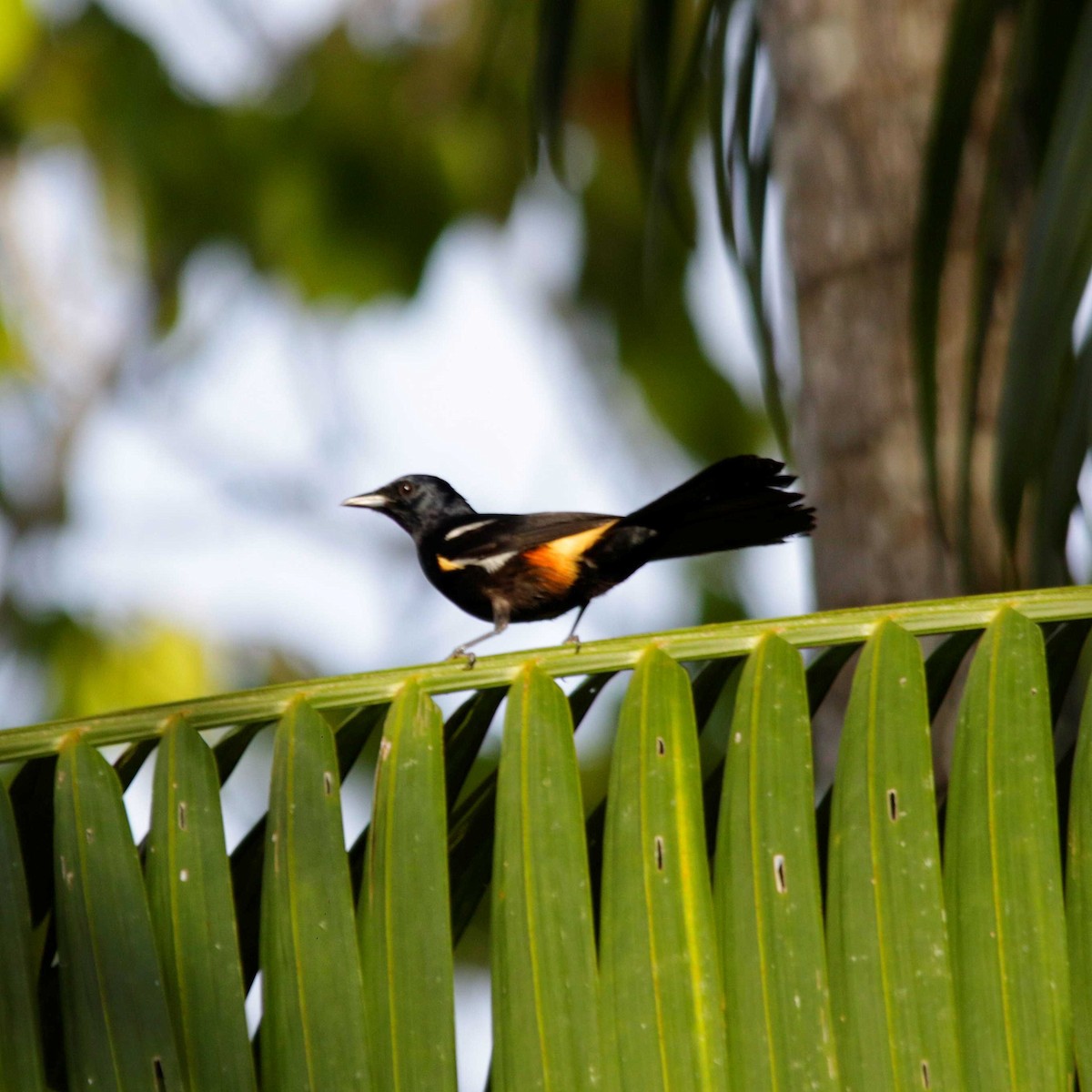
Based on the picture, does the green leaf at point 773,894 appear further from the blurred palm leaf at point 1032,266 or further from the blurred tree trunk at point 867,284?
the blurred tree trunk at point 867,284

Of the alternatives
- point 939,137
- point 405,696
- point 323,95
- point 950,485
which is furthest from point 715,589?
point 405,696

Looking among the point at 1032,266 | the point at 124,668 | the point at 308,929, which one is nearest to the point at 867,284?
the point at 1032,266

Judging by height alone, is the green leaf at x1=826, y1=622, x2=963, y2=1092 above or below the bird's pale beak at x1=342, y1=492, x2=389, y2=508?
below

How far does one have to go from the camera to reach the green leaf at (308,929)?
6.21ft

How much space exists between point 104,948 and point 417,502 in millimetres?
2109

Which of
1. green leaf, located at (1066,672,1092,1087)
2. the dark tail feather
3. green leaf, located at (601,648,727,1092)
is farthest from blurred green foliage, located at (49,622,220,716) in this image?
green leaf, located at (1066,672,1092,1087)

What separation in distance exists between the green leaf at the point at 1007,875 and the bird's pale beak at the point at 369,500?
7.45ft

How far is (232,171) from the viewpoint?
950cm

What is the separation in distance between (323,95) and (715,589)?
4.10m

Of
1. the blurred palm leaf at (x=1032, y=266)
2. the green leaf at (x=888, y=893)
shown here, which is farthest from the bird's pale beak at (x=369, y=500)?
the green leaf at (x=888, y=893)

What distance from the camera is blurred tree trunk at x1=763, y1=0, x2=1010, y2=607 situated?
12.0 ft

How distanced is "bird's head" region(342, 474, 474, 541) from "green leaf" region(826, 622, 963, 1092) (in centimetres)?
205

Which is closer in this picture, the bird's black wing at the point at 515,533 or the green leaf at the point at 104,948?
the green leaf at the point at 104,948

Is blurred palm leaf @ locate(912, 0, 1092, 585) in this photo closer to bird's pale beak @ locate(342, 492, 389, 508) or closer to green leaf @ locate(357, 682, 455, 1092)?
green leaf @ locate(357, 682, 455, 1092)
